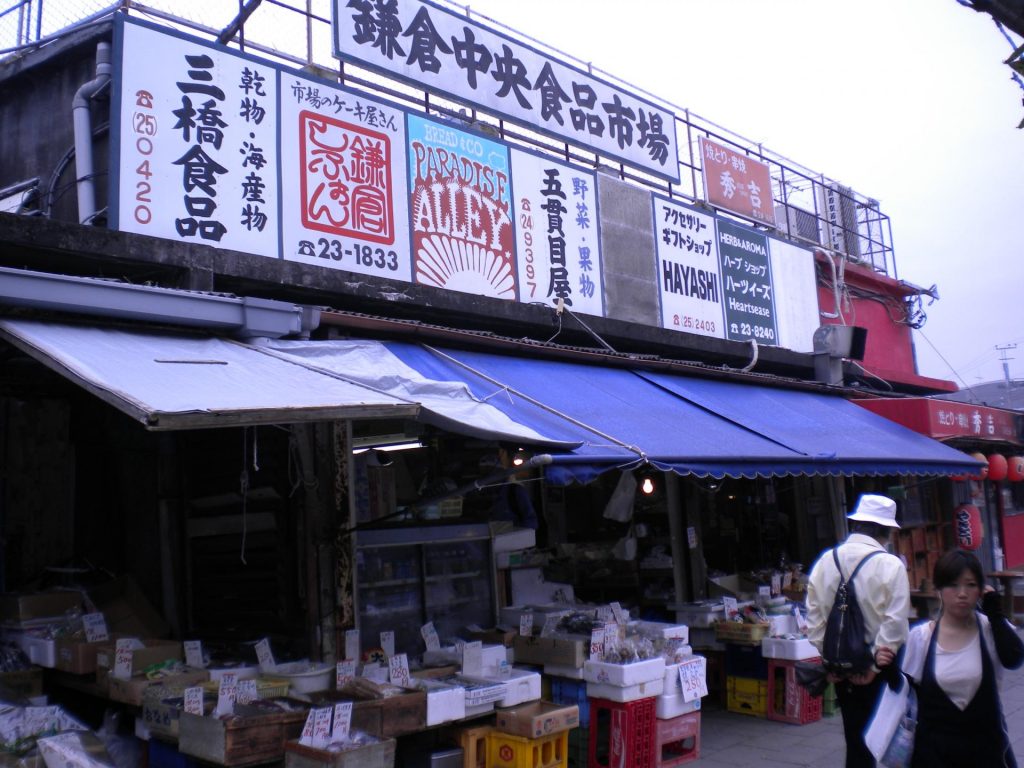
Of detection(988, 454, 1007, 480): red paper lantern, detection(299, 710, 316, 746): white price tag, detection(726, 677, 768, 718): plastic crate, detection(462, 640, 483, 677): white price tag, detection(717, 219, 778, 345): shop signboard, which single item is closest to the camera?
detection(299, 710, 316, 746): white price tag

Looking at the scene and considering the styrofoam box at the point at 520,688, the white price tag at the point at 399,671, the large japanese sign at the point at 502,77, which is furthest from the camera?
the large japanese sign at the point at 502,77

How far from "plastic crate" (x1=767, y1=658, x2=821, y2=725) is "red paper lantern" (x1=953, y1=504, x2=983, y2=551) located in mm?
8175

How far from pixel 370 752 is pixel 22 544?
13.0 ft

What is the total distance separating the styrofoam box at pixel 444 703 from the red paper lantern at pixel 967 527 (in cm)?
1229

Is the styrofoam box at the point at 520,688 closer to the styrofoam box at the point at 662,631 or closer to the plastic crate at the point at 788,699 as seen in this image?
the styrofoam box at the point at 662,631

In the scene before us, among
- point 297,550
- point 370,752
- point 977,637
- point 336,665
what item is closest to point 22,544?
point 297,550

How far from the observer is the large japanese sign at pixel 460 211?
852 centimetres

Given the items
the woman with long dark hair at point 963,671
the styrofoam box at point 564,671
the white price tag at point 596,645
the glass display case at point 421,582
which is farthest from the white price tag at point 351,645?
the woman with long dark hair at point 963,671

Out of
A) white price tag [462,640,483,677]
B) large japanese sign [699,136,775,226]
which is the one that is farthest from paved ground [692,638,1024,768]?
large japanese sign [699,136,775,226]

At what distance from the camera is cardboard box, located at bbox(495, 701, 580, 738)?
5.94 meters

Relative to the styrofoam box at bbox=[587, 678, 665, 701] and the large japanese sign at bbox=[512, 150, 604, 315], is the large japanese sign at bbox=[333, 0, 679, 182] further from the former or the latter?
the styrofoam box at bbox=[587, 678, 665, 701]

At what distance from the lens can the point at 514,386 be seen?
7.44 metres

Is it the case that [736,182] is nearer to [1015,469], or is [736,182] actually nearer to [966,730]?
[1015,469]

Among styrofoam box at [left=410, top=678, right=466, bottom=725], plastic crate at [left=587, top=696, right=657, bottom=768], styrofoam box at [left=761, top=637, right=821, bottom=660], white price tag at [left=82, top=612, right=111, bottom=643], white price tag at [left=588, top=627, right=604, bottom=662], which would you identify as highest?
white price tag at [left=82, top=612, right=111, bottom=643]
